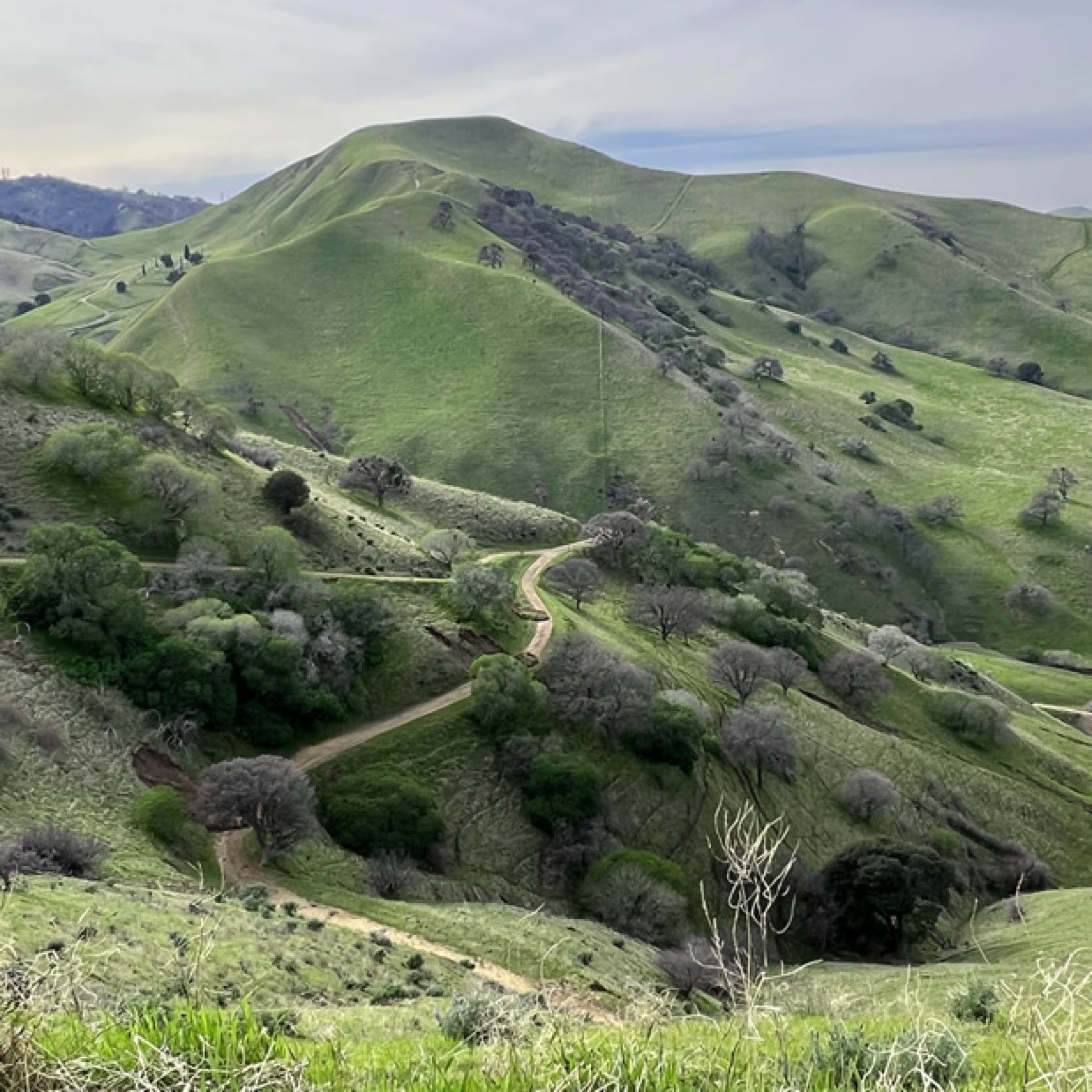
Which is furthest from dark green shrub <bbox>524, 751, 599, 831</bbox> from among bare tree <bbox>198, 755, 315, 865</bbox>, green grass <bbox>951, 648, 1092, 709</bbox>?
green grass <bbox>951, 648, 1092, 709</bbox>

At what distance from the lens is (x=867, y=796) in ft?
166

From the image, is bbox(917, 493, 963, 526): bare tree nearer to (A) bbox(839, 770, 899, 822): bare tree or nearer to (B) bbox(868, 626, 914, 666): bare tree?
(B) bbox(868, 626, 914, 666): bare tree

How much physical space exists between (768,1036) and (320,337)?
141694 millimetres

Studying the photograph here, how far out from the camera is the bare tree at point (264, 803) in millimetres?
32281

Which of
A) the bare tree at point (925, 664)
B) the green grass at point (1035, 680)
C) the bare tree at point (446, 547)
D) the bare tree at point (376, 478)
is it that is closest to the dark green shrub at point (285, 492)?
the bare tree at point (446, 547)

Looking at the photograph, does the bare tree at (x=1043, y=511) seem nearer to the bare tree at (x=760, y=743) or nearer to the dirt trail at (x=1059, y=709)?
the dirt trail at (x=1059, y=709)

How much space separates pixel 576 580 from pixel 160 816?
36924 mm

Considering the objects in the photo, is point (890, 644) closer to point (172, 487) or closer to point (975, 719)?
point (975, 719)

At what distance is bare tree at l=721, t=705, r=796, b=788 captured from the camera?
48.8m

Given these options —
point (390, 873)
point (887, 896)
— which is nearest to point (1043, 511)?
point (887, 896)

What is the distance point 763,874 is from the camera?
4348 millimetres

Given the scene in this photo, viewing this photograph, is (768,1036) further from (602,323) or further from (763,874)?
(602,323)

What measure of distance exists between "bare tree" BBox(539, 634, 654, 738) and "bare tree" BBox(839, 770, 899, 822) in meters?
13.9

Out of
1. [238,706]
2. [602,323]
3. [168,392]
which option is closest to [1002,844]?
[238,706]
